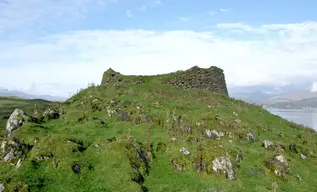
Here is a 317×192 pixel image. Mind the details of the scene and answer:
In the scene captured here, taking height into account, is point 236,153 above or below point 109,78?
below

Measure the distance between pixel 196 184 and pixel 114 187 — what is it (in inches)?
232

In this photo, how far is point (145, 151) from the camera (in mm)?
26094

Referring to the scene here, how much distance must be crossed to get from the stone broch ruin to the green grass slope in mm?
17157

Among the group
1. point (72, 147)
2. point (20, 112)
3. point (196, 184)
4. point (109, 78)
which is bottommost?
point (196, 184)

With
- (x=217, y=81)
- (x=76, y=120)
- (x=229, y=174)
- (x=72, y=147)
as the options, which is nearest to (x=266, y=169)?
(x=229, y=174)

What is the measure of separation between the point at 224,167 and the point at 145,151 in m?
6.52

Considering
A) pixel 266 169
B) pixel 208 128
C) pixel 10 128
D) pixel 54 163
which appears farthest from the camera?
pixel 208 128

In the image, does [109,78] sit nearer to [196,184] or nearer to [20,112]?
[20,112]

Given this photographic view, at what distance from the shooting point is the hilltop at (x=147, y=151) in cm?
2181

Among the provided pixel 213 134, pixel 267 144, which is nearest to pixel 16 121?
pixel 213 134

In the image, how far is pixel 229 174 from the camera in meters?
23.7

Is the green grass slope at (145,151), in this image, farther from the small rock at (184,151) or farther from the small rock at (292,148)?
the small rock at (292,148)

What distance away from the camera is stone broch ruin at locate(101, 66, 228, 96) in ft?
186

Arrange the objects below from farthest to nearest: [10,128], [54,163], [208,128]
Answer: [208,128], [10,128], [54,163]
